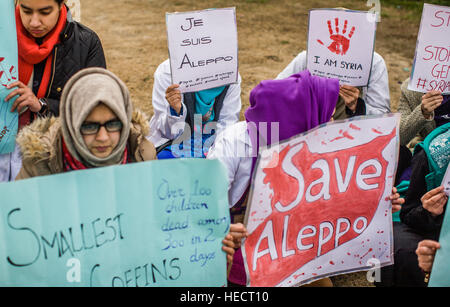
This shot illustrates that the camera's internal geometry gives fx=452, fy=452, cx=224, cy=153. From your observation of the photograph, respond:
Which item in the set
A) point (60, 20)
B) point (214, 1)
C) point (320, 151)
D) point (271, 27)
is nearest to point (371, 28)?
point (320, 151)

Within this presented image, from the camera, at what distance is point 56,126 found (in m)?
2.06

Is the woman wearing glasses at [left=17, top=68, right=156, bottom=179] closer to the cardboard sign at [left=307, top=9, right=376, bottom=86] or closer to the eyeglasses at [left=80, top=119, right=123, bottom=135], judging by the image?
the eyeglasses at [left=80, top=119, right=123, bottom=135]

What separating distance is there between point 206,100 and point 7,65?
1.42 meters

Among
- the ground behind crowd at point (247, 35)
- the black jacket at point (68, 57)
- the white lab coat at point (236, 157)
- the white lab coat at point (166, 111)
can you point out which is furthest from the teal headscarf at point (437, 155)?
the ground behind crowd at point (247, 35)

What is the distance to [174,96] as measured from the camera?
312 cm

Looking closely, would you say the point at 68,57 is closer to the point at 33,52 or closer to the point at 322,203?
the point at 33,52

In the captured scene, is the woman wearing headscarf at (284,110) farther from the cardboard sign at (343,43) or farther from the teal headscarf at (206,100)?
the teal headscarf at (206,100)

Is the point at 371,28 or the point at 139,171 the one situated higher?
the point at 371,28

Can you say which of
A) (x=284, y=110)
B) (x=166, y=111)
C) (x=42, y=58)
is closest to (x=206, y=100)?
(x=166, y=111)

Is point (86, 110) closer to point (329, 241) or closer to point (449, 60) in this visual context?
point (329, 241)

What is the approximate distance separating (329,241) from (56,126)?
141 centimetres

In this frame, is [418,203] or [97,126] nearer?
[97,126]

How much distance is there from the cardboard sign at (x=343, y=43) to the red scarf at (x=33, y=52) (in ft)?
5.43

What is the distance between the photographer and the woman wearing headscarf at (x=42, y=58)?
8.32 feet
